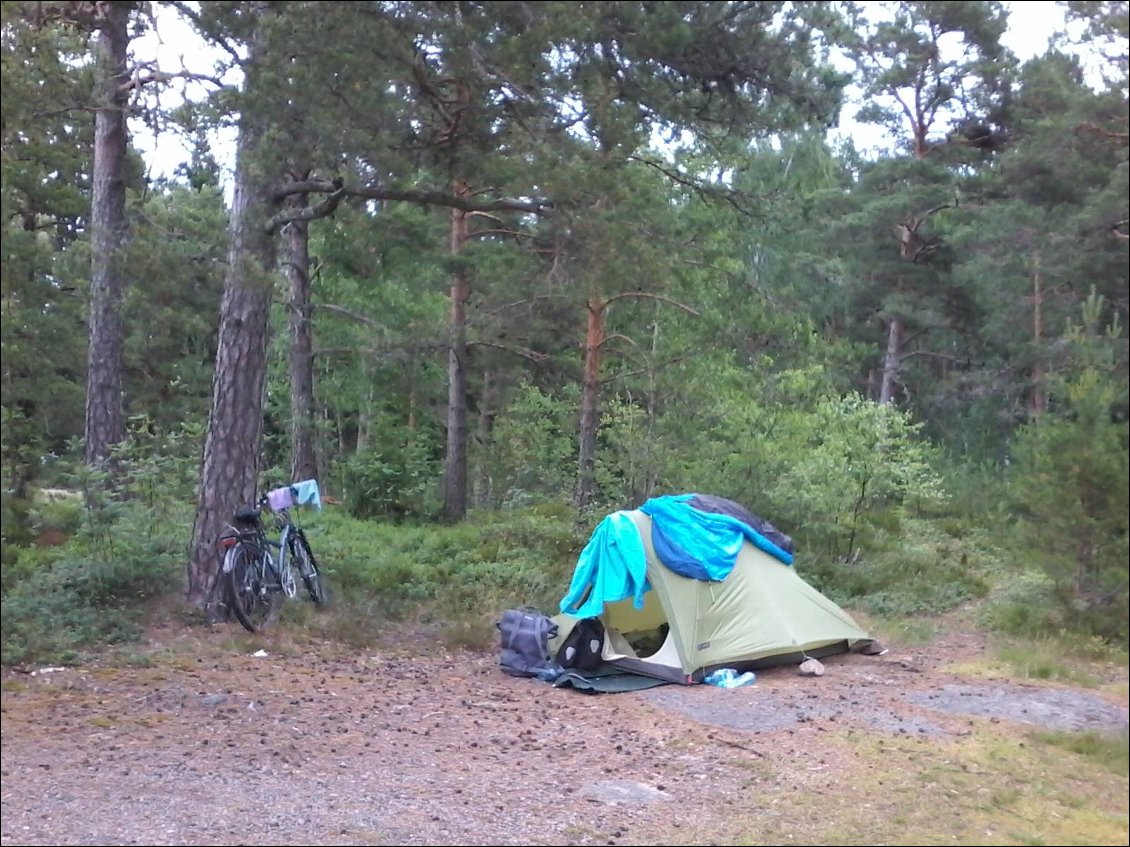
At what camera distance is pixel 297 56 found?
6.92 m

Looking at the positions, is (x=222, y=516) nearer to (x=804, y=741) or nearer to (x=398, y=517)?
(x=804, y=741)

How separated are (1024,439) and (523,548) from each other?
6.55m

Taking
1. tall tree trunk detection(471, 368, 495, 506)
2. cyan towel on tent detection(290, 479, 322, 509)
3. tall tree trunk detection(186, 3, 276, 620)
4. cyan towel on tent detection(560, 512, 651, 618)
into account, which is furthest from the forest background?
tall tree trunk detection(471, 368, 495, 506)

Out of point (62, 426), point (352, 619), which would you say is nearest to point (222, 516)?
point (352, 619)

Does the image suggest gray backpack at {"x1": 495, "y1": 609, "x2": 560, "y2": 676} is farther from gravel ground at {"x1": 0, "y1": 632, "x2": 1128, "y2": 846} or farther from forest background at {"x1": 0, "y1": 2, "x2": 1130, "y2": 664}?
forest background at {"x1": 0, "y1": 2, "x2": 1130, "y2": 664}

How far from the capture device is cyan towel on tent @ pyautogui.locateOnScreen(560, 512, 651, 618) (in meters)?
8.42

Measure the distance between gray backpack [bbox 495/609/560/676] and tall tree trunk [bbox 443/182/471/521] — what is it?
22.2ft

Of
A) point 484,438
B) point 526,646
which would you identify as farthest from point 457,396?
point 526,646

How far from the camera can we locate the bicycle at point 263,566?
26.9 feet

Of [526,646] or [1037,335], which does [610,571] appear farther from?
[1037,335]

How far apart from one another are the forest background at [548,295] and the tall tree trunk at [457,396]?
66mm

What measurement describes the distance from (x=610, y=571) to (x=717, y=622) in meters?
0.97

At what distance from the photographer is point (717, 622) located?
8.41 metres

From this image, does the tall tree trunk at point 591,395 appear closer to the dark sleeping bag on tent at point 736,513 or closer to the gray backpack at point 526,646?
the dark sleeping bag on tent at point 736,513
